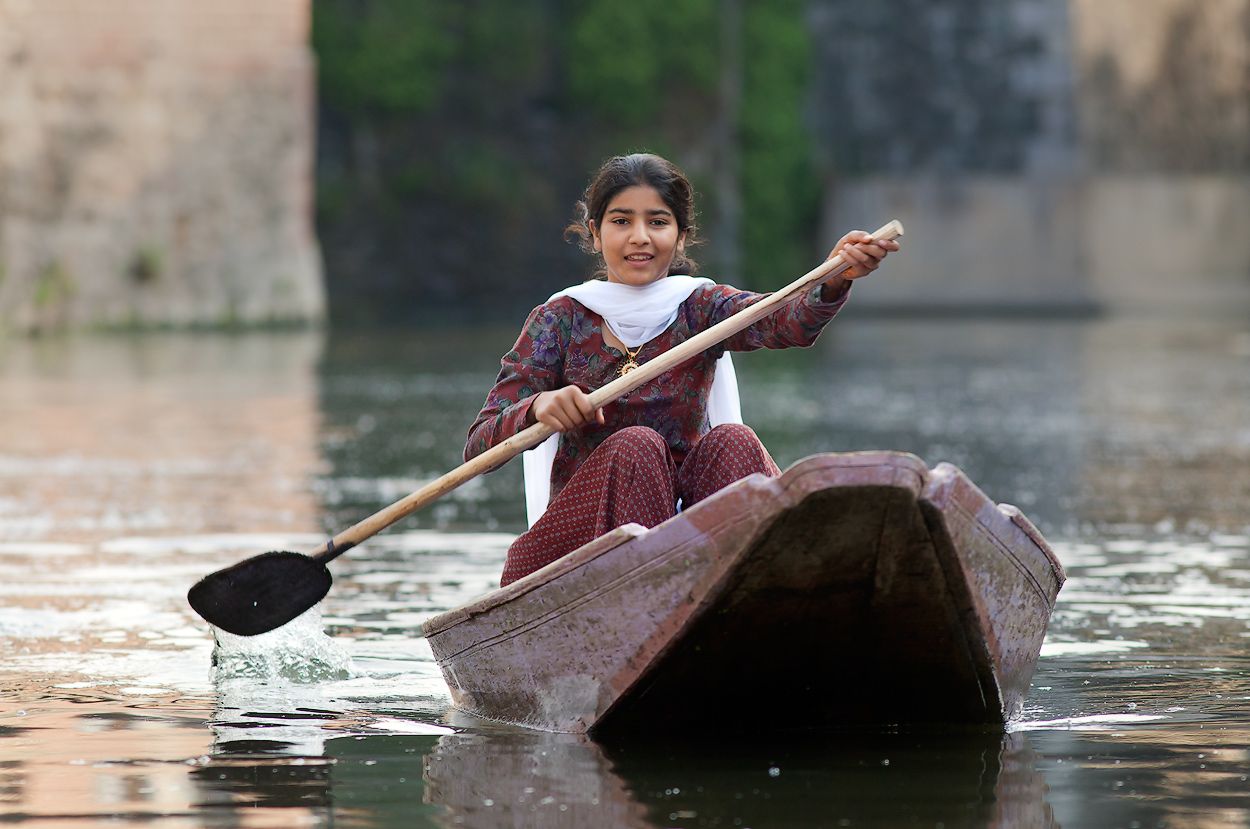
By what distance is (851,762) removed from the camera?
416 cm

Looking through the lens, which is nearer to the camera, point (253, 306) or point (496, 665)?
point (496, 665)

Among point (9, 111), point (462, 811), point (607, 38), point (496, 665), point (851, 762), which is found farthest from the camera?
point (607, 38)

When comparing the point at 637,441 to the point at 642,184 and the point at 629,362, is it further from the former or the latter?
the point at 642,184

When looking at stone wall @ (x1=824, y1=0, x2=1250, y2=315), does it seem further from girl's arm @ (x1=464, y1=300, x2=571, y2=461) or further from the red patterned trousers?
the red patterned trousers

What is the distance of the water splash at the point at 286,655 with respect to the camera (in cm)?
532

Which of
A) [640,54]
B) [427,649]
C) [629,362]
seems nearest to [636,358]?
[629,362]

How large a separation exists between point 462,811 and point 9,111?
67.5 feet

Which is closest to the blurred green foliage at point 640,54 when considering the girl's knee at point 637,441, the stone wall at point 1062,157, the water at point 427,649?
the stone wall at point 1062,157

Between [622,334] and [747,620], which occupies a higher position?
[622,334]

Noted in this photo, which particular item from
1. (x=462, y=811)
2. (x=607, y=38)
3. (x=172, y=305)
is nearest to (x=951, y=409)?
(x=462, y=811)

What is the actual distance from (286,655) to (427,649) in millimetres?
333

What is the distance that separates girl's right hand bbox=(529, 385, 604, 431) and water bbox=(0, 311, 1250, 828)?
58cm

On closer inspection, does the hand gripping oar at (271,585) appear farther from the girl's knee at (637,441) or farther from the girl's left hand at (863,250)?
the girl's knee at (637,441)

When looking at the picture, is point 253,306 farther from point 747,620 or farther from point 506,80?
point 747,620
